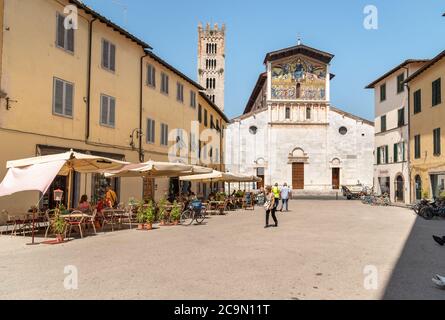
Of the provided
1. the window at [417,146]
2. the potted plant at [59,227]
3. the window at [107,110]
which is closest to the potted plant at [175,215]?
the potted plant at [59,227]

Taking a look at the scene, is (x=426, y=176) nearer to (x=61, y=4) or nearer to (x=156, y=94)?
(x=156, y=94)

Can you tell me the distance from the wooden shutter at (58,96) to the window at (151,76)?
739 centimetres

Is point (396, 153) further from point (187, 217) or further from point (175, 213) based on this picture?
point (175, 213)

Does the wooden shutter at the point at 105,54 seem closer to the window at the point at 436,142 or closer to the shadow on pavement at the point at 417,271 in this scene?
the shadow on pavement at the point at 417,271

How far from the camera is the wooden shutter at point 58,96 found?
648 inches

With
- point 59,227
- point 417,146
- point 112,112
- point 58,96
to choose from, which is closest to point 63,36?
point 58,96

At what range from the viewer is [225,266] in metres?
7.67

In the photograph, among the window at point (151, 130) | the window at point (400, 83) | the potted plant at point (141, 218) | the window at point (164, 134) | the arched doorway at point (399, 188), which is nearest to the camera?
the potted plant at point (141, 218)

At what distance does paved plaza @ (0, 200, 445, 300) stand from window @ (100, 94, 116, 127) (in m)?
8.26

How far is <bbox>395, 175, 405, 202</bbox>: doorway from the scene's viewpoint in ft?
110

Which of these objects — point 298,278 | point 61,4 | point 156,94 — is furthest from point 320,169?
point 298,278

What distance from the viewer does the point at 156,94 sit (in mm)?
24703
